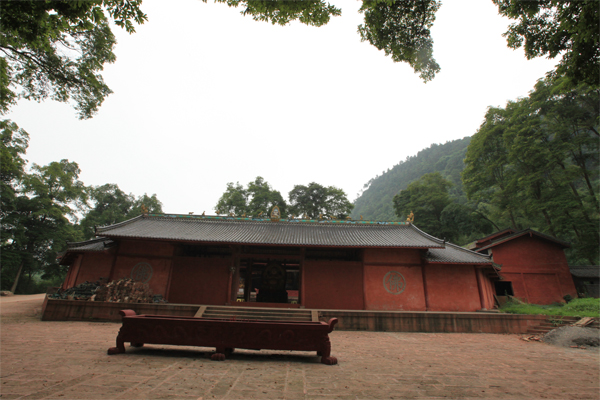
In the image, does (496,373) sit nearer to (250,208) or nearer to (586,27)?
(586,27)

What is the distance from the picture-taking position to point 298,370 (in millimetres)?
4039

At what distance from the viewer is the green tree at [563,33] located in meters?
4.80

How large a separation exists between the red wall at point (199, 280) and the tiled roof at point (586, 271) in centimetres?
2577

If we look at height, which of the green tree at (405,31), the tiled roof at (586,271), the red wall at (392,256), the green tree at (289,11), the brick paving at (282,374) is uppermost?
the green tree at (405,31)

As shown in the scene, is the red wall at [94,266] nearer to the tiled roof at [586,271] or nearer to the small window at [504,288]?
the small window at [504,288]

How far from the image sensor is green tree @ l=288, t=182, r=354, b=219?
44.3 m

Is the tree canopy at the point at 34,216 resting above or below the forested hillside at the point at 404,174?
below

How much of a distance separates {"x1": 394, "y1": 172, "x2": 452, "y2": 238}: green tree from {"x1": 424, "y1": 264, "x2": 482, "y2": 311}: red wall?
767 inches

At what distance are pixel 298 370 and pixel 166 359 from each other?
2.18m

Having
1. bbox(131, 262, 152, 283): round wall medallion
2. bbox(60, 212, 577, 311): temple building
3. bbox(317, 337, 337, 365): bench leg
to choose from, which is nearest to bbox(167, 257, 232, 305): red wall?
bbox(60, 212, 577, 311): temple building

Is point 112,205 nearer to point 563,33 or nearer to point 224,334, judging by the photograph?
point 224,334

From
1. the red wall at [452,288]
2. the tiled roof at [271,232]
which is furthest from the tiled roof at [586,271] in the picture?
the tiled roof at [271,232]

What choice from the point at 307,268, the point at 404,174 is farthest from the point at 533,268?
the point at 404,174

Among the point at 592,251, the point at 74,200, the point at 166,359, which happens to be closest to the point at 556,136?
the point at 592,251
